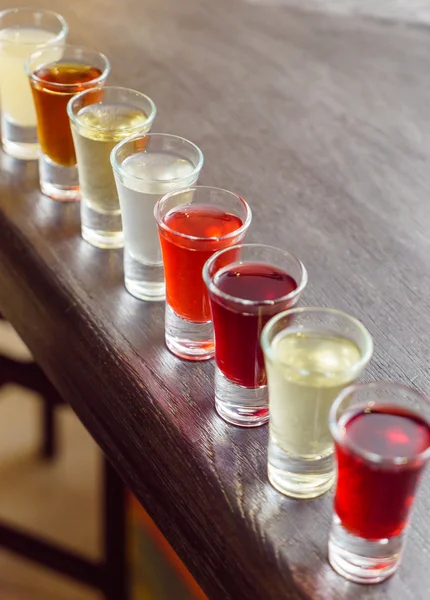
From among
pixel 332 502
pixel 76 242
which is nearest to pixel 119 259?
pixel 76 242

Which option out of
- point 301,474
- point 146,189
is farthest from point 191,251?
point 301,474

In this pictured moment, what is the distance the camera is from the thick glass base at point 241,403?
0.82 m

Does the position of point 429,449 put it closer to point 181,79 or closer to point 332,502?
point 332,502

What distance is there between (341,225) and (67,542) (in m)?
1.09

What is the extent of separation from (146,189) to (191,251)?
4.6 inches

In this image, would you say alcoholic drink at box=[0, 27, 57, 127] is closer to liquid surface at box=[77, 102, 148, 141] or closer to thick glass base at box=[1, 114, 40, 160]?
thick glass base at box=[1, 114, 40, 160]

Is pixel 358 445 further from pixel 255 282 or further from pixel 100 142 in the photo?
pixel 100 142

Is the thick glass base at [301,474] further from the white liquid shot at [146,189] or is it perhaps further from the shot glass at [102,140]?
the shot glass at [102,140]

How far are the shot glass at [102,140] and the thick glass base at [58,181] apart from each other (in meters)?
0.07

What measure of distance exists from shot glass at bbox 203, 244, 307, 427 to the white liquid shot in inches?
5.2

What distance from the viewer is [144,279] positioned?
3.21 ft

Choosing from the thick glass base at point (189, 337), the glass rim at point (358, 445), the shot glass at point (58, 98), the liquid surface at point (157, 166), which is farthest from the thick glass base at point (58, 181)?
the glass rim at point (358, 445)

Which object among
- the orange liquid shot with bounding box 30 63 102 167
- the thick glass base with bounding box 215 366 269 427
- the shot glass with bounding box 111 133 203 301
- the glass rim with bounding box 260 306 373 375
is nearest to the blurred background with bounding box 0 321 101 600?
the orange liquid shot with bounding box 30 63 102 167

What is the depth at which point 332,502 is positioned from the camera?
76 cm
